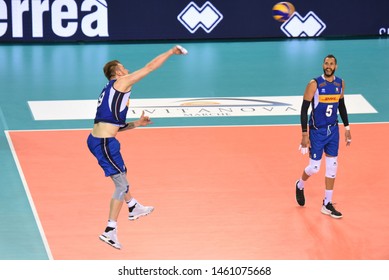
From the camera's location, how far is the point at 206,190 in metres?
15.2

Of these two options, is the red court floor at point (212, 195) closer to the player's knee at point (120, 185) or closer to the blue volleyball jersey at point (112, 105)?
the player's knee at point (120, 185)

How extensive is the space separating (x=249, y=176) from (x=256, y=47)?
9.89 m

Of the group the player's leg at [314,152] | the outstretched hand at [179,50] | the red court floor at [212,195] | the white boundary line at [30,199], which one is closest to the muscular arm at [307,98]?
the player's leg at [314,152]

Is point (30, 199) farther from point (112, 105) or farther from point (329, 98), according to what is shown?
point (329, 98)

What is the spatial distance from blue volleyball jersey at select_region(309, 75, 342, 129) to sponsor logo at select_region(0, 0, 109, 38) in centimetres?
1222

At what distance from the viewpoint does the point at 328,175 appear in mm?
13930

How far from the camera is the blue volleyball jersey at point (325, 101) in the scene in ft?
44.3

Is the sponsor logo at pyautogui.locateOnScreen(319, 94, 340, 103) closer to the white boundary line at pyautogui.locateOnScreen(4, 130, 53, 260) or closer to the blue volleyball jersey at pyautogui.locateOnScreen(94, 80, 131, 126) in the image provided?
the blue volleyball jersey at pyautogui.locateOnScreen(94, 80, 131, 126)

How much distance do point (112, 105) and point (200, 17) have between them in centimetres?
1404

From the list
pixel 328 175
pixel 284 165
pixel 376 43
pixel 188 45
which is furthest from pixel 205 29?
pixel 328 175

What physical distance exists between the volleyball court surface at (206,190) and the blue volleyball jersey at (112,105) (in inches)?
71.2

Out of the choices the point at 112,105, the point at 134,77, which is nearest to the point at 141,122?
the point at 112,105


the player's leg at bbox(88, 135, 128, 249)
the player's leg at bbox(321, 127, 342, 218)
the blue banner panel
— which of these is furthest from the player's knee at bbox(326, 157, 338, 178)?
the blue banner panel

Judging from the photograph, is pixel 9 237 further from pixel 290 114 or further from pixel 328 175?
pixel 290 114
